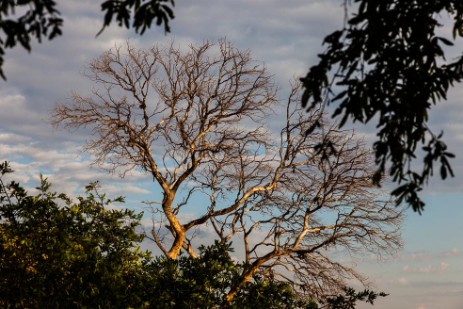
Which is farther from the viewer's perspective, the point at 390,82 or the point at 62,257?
the point at 62,257

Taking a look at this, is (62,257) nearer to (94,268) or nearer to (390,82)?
(94,268)

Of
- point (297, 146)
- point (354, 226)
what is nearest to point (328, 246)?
point (354, 226)

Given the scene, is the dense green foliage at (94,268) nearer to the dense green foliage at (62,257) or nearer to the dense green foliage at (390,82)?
the dense green foliage at (62,257)

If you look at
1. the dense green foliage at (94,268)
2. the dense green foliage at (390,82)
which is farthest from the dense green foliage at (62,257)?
the dense green foliage at (390,82)

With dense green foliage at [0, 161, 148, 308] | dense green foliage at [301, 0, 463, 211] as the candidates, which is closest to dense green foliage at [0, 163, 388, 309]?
dense green foliage at [0, 161, 148, 308]

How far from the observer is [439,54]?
7191 mm

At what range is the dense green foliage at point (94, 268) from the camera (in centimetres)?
1141

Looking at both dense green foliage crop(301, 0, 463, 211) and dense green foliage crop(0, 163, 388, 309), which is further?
dense green foliage crop(0, 163, 388, 309)

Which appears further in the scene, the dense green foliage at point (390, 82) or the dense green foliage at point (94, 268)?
the dense green foliage at point (94, 268)

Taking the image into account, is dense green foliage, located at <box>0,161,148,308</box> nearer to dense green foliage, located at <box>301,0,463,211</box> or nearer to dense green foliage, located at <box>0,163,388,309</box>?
dense green foliage, located at <box>0,163,388,309</box>

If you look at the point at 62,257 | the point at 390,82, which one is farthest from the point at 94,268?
the point at 390,82

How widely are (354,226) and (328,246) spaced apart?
1.05 meters

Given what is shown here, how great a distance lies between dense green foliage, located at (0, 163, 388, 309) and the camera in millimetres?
11406

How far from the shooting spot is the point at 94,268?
11.6 metres
